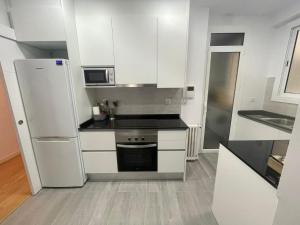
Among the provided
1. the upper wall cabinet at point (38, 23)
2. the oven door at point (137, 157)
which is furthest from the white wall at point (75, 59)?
the oven door at point (137, 157)

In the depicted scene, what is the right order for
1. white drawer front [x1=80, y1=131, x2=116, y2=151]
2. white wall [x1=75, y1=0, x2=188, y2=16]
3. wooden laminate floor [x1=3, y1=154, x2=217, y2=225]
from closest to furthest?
1. wooden laminate floor [x1=3, y1=154, x2=217, y2=225]
2. white wall [x1=75, y1=0, x2=188, y2=16]
3. white drawer front [x1=80, y1=131, x2=116, y2=151]

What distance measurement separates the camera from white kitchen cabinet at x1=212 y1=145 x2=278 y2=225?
2.71ft

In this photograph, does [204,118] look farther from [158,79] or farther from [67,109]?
[67,109]

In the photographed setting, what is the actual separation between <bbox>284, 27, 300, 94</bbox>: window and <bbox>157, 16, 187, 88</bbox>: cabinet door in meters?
1.90

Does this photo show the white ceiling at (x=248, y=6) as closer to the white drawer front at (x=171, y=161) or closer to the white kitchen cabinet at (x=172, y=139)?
the white kitchen cabinet at (x=172, y=139)

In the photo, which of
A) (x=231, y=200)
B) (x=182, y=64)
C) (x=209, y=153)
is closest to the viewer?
(x=231, y=200)

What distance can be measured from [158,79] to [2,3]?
2.03m

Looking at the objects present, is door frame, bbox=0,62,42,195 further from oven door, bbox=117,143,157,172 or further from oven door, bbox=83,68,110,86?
oven door, bbox=117,143,157,172

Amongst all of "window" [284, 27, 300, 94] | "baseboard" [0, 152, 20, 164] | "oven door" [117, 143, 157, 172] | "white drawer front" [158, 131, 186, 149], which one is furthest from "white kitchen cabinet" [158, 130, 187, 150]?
"baseboard" [0, 152, 20, 164]

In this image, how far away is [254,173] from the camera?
914 mm

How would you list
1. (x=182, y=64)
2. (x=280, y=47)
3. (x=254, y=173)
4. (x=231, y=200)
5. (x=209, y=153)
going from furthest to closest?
(x=209, y=153), (x=280, y=47), (x=182, y=64), (x=231, y=200), (x=254, y=173)

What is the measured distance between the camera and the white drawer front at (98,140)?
6.19 feet

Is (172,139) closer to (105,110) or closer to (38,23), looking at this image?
(105,110)

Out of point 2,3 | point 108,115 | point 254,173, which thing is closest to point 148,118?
point 108,115
